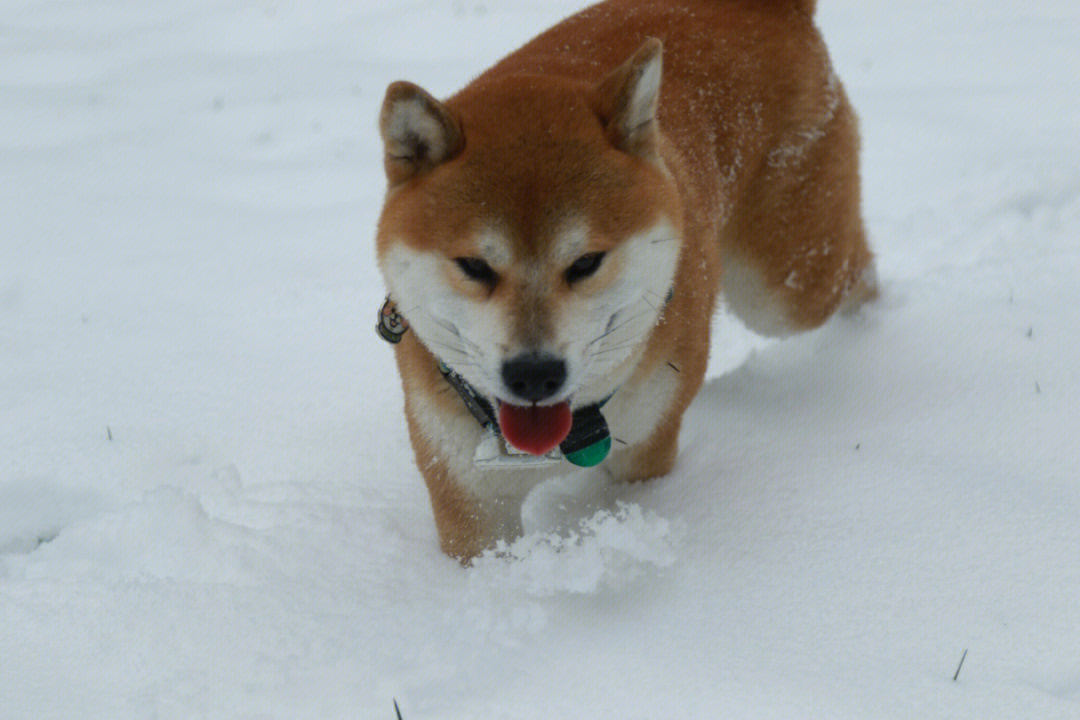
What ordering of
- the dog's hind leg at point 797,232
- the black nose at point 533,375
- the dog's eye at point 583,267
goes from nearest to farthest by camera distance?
the black nose at point 533,375 < the dog's eye at point 583,267 < the dog's hind leg at point 797,232

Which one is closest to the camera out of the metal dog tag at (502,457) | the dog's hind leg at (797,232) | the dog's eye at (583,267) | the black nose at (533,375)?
the black nose at (533,375)

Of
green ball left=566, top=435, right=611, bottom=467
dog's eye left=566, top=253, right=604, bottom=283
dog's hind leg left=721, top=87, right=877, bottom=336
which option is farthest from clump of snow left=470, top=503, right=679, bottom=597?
dog's hind leg left=721, top=87, right=877, bottom=336

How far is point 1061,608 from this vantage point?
7.13ft

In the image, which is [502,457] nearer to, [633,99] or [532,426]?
[532,426]

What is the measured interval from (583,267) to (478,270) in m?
0.22

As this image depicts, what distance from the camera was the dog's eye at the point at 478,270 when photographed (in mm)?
2113

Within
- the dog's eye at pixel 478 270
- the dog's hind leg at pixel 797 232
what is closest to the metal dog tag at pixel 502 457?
the dog's eye at pixel 478 270

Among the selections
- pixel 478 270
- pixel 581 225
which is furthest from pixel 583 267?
pixel 478 270

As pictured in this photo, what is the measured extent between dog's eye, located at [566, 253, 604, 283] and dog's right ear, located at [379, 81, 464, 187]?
37cm

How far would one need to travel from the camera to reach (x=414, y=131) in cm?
219

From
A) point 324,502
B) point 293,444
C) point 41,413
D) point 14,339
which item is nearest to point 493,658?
point 324,502

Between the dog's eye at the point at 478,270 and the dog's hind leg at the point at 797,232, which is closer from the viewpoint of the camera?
the dog's eye at the point at 478,270

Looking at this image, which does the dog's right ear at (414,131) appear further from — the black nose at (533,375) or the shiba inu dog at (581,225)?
the black nose at (533,375)

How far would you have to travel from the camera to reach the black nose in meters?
2.03
